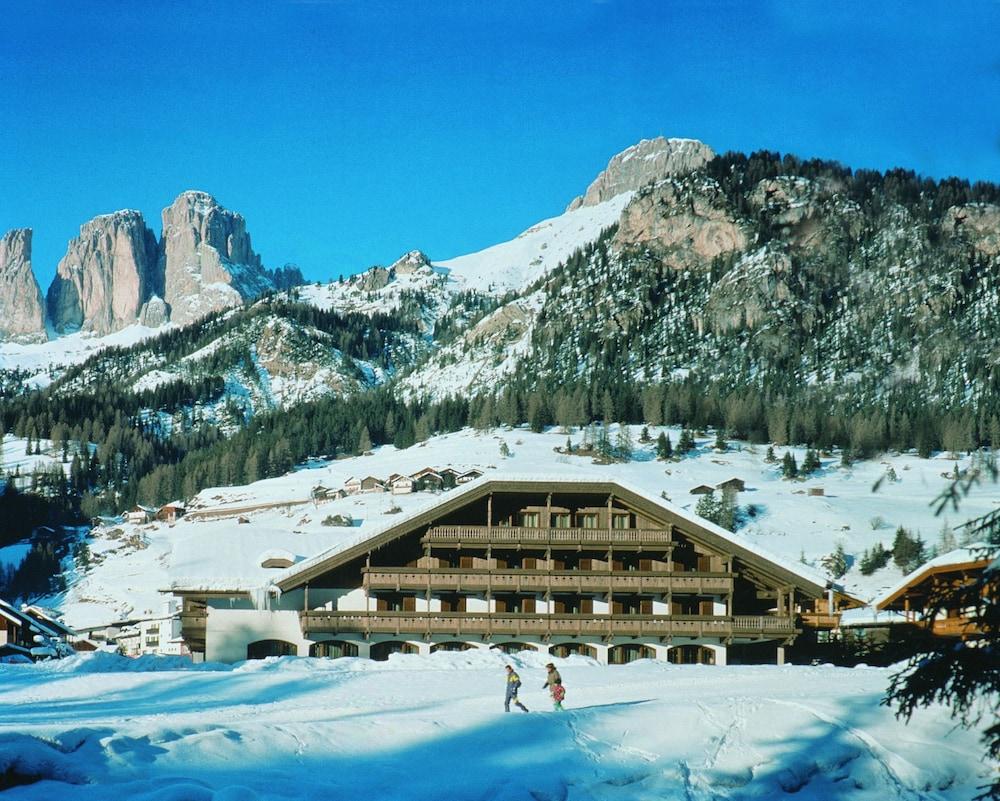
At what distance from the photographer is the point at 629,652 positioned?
5028 cm

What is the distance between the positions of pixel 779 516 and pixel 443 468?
46.0 meters

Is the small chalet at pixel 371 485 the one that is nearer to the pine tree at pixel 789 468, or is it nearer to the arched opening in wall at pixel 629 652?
the pine tree at pixel 789 468

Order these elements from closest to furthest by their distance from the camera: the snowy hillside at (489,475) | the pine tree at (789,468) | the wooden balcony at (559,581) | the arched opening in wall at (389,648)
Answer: the wooden balcony at (559,581) < the arched opening in wall at (389,648) < the snowy hillside at (489,475) < the pine tree at (789,468)

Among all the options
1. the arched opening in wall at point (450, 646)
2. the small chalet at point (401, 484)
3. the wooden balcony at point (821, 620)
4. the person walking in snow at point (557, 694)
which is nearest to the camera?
the person walking in snow at point (557, 694)

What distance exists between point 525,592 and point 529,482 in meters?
4.71

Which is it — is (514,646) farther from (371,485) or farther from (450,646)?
(371,485)

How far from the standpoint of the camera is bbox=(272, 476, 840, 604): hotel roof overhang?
158 ft

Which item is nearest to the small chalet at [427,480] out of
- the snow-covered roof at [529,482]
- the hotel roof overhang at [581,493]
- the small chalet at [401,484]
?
the small chalet at [401,484]

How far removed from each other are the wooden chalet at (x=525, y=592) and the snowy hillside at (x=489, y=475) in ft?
5.01

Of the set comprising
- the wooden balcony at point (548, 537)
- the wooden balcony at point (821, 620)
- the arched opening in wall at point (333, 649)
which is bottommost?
the arched opening in wall at point (333, 649)

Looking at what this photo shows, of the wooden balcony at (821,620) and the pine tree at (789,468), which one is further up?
the pine tree at (789,468)

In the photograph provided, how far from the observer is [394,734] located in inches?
938

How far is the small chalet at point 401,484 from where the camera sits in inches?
5472

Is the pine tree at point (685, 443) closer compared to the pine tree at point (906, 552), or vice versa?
the pine tree at point (906, 552)
